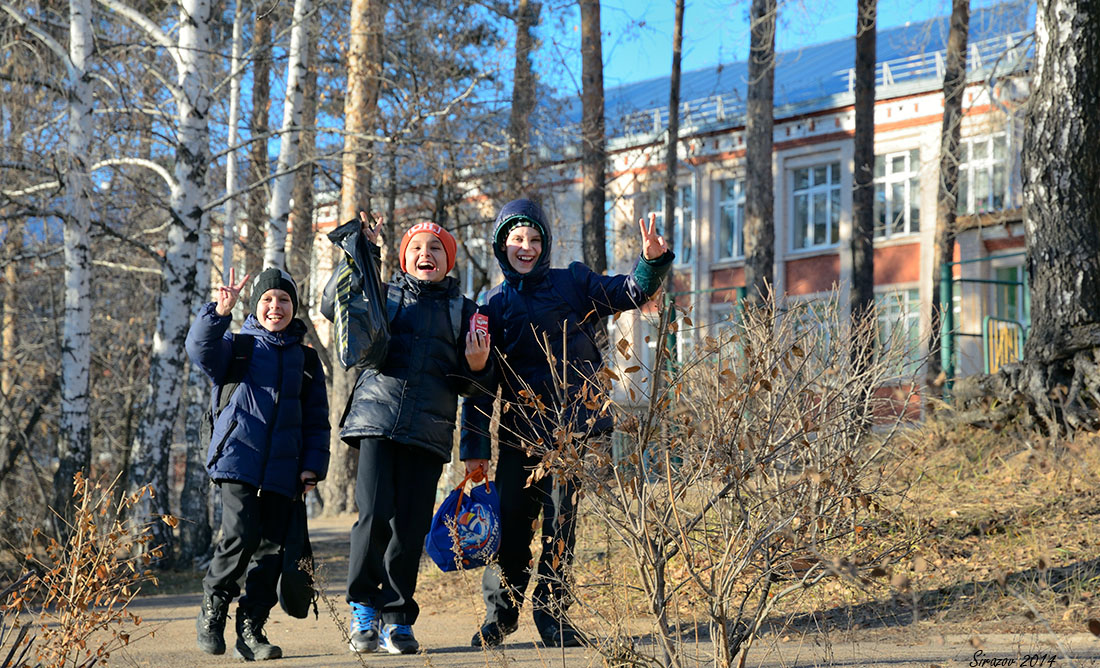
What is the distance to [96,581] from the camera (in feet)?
12.4

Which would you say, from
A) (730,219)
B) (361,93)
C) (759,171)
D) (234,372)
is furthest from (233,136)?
(730,219)

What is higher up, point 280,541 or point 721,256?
point 721,256

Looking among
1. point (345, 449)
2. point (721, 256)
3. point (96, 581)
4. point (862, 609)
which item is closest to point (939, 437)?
point (862, 609)

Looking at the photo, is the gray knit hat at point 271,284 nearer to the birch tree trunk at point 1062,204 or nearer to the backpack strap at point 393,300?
the backpack strap at point 393,300

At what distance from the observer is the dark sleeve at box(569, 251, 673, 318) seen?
181 inches

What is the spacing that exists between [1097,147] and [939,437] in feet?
6.98

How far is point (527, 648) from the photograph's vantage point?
15.4 ft

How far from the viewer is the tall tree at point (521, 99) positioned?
48.7 ft

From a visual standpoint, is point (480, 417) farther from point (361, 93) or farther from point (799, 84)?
point (799, 84)

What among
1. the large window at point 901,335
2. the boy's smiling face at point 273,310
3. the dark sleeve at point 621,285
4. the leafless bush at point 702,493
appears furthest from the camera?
the large window at point 901,335

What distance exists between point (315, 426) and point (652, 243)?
1753mm

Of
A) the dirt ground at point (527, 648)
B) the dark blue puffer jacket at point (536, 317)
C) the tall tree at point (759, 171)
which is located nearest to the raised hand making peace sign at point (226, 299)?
the dark blue puffer jacket at point (536, 317)

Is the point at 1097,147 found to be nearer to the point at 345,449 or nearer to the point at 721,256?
the point at 345,449

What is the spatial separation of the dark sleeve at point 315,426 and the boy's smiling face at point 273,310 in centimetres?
22
